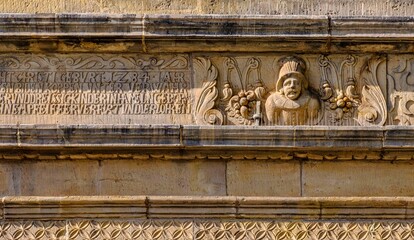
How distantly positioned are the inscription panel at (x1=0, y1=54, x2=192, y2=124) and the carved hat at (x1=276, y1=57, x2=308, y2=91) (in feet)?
2.65

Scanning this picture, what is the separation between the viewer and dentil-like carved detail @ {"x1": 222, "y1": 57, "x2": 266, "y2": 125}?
40.3 ft

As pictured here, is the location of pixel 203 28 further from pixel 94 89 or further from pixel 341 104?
pixel 341 104

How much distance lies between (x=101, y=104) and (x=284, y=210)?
1831 millimetres

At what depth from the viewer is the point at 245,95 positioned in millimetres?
12352

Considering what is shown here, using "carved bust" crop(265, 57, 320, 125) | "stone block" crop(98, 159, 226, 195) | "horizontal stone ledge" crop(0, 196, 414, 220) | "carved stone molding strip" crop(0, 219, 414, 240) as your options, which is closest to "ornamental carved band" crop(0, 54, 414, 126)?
"carved bust" crop(265, 57, 320, 125)

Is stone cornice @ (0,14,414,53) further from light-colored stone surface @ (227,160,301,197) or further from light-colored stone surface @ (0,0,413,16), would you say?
light-colored stone surface @ (227,160,301,197)

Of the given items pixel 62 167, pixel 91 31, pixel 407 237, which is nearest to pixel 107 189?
pixel 62 167

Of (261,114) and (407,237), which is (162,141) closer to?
(261,114)

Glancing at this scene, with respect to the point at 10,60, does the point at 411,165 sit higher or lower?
lower

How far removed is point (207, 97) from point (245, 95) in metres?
0.33

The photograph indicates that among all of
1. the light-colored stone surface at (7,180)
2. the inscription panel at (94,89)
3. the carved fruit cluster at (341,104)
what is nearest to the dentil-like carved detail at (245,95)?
the inscription panel at (94,89)

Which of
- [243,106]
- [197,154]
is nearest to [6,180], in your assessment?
[197,154]

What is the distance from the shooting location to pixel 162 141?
1200 centimetres

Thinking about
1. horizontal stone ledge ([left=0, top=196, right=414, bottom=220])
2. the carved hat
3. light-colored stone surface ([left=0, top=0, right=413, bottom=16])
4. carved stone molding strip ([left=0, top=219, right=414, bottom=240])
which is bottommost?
carved stone molding strip ([left=0, top=219, right=414, bottom=240])
